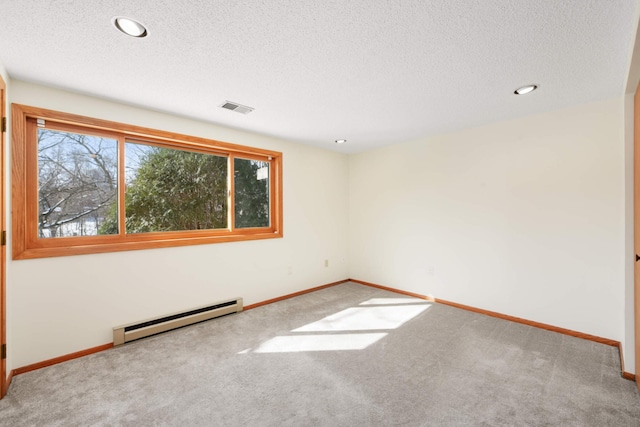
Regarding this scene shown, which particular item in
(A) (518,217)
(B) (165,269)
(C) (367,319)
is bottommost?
(C) (367,319)

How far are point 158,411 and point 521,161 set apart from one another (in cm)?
399

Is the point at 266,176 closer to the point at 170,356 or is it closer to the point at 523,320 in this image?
the point at 170,356

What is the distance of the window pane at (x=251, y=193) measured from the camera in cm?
372

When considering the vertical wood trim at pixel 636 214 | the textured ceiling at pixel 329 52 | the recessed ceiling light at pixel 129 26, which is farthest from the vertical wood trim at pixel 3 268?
the vertical wood trim at pixel 636 214

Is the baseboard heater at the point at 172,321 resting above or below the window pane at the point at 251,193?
below

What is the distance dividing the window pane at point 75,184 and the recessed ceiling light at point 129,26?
1.45 meters

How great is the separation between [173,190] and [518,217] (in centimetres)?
389

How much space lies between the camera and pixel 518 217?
315 centimetres

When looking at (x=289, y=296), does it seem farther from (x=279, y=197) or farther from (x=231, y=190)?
(x=231, y=190)

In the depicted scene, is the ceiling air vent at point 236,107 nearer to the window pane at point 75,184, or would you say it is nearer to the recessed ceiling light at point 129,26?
the recessed ceiling light at point 129,26

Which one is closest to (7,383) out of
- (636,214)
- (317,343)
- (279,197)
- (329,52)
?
(317,343)

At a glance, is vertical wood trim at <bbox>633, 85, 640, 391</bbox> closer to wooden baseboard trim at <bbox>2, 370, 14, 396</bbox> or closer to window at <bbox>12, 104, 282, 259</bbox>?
window at <bbox>12, 104, 282, 259</bbox>

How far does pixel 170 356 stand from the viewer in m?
2.43

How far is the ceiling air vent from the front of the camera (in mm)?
2701
